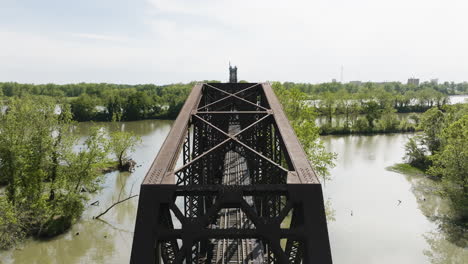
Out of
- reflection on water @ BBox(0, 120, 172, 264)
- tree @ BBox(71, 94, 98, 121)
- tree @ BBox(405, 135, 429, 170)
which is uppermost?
tree @ BBox(71, 94, 98, 121)

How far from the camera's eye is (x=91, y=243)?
61.2 ft

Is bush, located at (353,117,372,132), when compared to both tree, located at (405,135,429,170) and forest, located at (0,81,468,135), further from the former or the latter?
tree, located at (405,135,429,170)

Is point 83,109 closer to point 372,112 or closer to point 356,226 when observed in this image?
point 372,112

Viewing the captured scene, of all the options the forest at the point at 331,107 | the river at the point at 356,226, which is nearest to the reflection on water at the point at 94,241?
the river at the point at 356,226

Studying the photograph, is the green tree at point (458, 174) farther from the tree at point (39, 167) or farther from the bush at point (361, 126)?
the bush at point (361, 126)

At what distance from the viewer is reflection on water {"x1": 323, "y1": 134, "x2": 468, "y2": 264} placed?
669 inches

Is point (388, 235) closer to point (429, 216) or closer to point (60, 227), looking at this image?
point (429, 216)

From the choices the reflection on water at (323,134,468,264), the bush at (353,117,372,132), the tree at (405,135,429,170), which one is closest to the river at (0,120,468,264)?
the reflection on water at (323,134,468,264)

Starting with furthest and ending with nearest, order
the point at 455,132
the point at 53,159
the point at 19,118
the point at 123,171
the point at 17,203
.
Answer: the point at 123,171 < the point at 455,132 < the point at 53,159 < the point at 19,118 < the point at 17,203

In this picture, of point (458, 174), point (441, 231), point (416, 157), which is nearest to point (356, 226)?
point (441, 231)

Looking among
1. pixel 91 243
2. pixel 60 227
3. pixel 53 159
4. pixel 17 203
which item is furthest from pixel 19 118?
pixel 91 243

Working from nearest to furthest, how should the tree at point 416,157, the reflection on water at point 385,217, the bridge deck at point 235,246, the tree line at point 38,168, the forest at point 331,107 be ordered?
1. the bridge deck at point 235,246
2. the reflection on water at point 385,217
3. the tree line at point 38,168
4. the tree at point 416,157
5. the forest at point 331,107

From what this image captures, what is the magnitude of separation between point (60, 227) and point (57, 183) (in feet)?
9.04

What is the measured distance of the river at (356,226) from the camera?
672 inches
